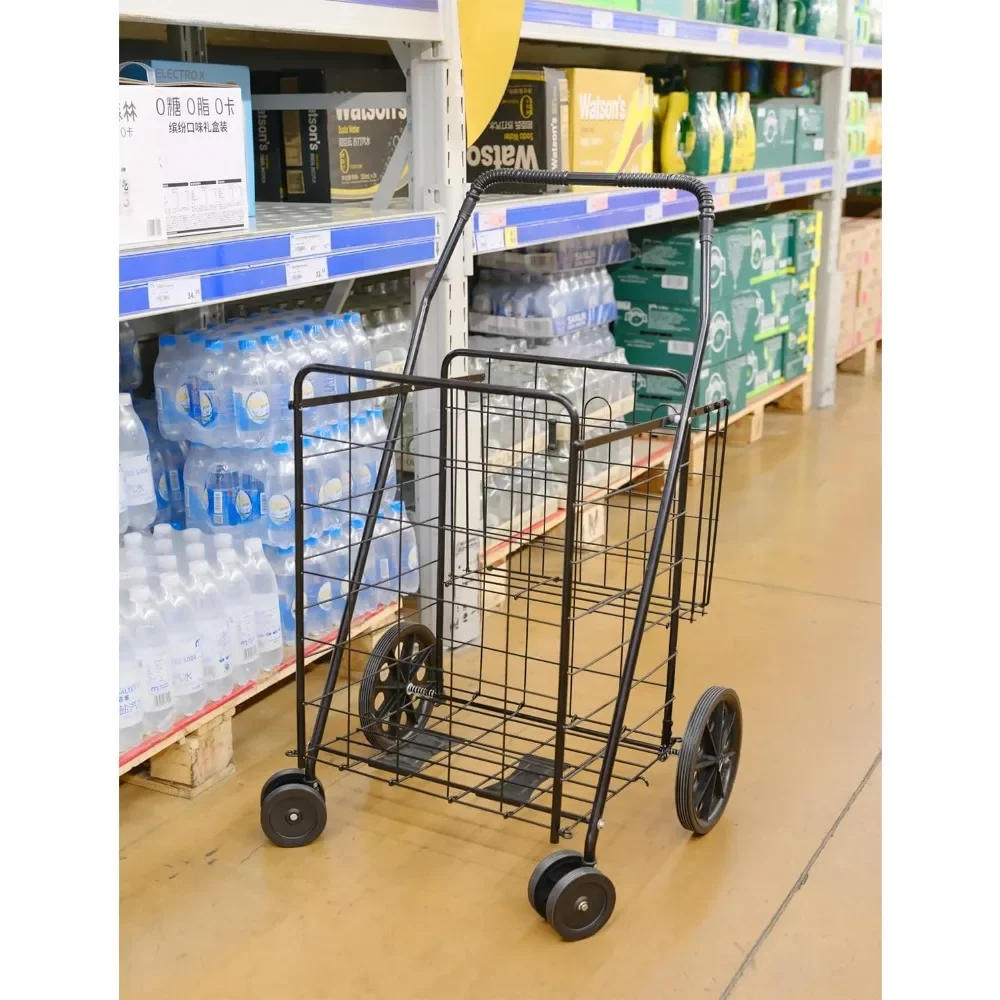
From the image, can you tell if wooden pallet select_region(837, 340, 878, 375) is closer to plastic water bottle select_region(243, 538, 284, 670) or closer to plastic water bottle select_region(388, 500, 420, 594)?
plastic water bottle select_region(388, 500, 420, 594)

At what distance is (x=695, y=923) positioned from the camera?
228cm

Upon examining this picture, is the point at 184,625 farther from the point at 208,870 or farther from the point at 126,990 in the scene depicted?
the point at 126,990

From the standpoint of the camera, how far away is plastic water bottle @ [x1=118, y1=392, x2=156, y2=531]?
270 centimetres

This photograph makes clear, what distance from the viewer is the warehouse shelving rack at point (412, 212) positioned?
7.82ft

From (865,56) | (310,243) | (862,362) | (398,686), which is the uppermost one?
(865,56)

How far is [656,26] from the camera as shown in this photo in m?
4.20

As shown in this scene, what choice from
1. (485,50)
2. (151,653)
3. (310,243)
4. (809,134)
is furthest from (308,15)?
(809,134)

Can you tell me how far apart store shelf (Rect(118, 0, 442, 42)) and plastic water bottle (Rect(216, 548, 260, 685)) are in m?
1.14

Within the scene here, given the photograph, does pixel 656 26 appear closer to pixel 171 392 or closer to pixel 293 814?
pixel 171 392

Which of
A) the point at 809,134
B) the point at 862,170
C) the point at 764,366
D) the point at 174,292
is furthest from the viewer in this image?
the point at 862,170

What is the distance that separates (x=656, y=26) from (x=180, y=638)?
280 centimetres

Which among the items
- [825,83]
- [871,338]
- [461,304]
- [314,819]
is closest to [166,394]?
[461,304]

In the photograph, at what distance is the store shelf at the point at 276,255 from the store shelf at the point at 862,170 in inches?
160

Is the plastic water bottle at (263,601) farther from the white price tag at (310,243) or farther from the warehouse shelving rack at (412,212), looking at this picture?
the white price tag at (310,243)
